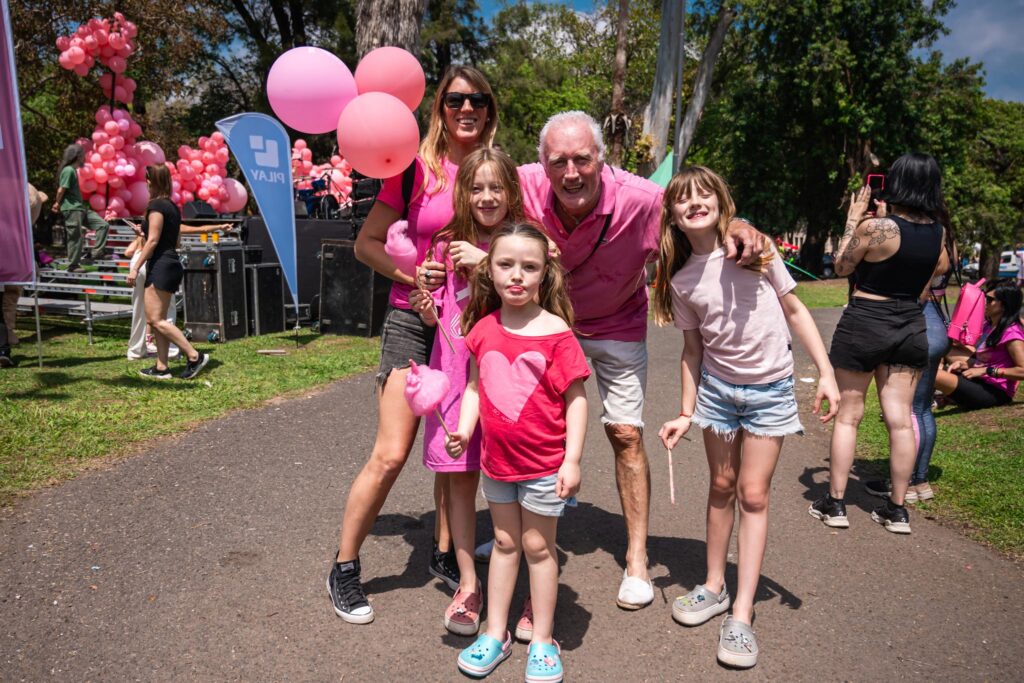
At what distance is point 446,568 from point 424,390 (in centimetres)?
108

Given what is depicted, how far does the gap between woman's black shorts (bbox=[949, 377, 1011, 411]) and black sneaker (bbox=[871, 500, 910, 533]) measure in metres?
2.92

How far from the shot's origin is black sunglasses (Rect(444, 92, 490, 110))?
10.1ft

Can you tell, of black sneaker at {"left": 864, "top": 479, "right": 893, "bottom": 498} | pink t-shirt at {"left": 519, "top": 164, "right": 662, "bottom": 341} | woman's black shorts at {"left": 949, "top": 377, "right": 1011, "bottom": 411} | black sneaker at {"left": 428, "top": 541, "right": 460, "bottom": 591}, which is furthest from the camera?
woman's black shorts at {"left": 949, "top": 377, "right": 1011, "bottom": 411}

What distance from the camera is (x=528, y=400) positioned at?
2.70 meters

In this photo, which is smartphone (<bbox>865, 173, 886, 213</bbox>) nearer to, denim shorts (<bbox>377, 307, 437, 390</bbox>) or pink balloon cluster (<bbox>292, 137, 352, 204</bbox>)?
denim shorts (<bbox>377, 307, 437, 390</bbox>)

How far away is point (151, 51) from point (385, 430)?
2040 centimetres

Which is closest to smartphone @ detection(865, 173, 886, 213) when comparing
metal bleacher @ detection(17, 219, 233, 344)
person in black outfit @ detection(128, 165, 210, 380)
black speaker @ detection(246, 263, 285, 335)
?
person in black outfit @ detection(128, 165, 210, 380)

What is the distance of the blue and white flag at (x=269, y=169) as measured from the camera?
9281 mm

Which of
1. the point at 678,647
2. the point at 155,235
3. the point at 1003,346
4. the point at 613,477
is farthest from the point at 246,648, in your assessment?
the point at 1003,346

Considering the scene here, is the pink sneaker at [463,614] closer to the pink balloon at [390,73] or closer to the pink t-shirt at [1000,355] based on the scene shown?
the pink balloon at [390,73]

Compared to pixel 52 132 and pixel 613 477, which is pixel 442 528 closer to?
pixel 613 477

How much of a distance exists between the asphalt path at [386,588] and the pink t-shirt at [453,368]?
25.8 inches

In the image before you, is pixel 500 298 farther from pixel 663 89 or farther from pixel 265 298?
pixel 663 89

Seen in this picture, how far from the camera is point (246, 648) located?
2.81 meters
